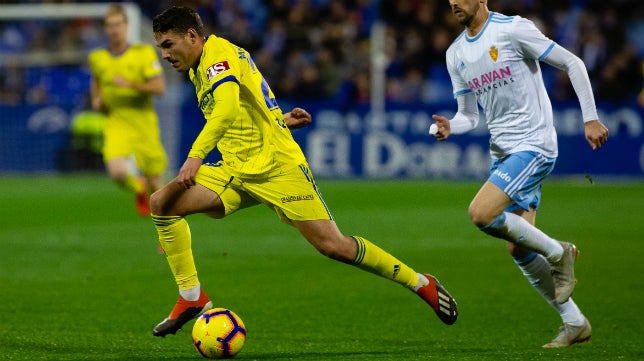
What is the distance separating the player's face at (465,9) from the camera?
6.74 metres

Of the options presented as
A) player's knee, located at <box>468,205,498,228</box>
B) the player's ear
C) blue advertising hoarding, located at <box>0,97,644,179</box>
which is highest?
the player's ear

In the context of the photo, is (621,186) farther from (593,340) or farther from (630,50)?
(593,340)

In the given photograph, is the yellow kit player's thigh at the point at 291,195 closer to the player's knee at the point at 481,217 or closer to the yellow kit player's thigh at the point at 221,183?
the yellow kit player's thigh at the point at 221,183

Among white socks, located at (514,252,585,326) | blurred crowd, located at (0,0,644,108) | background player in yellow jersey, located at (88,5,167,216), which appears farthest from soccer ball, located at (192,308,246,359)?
blurred crowd, located at (0,0,644,108)

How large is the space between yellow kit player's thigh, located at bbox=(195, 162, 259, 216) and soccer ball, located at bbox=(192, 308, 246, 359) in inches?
30.4

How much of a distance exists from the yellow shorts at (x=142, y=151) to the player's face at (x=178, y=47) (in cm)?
637

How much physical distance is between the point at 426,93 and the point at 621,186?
14.5ft

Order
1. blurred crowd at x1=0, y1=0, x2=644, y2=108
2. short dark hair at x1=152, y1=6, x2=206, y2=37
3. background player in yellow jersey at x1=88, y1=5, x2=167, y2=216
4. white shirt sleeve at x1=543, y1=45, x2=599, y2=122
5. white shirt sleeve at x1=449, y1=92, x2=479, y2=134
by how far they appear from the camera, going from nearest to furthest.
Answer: short dark hair at x1=152, y1=6, x2=206, y2=37, white shirt sleeve at x1=543, y1=45, x2=599, y2=122, white shirt sleeve at x1=449, y1=92, x2=479, y2=134, background player in yellow jersey at x1=88, y1=5, x2=167, y2=216, blurred crowd at x1=0, y1=0, x2=644, y2=108

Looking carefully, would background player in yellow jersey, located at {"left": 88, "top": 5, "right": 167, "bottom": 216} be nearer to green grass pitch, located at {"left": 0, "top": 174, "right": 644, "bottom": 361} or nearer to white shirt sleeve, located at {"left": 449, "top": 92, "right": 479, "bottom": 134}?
green grass pitch, located at {"left": 0, "top": 174, "right": 644, "bottom": 361}

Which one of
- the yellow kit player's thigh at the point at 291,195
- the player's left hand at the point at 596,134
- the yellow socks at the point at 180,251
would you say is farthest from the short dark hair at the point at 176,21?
the player's left hand at the point at 596,134

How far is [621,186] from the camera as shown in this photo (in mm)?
19812

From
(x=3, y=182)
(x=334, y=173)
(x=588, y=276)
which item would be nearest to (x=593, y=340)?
(x=588, y=276)

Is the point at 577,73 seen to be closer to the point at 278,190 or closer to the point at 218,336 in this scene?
the point at 278,190

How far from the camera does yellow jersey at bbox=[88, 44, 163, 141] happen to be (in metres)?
12.8
